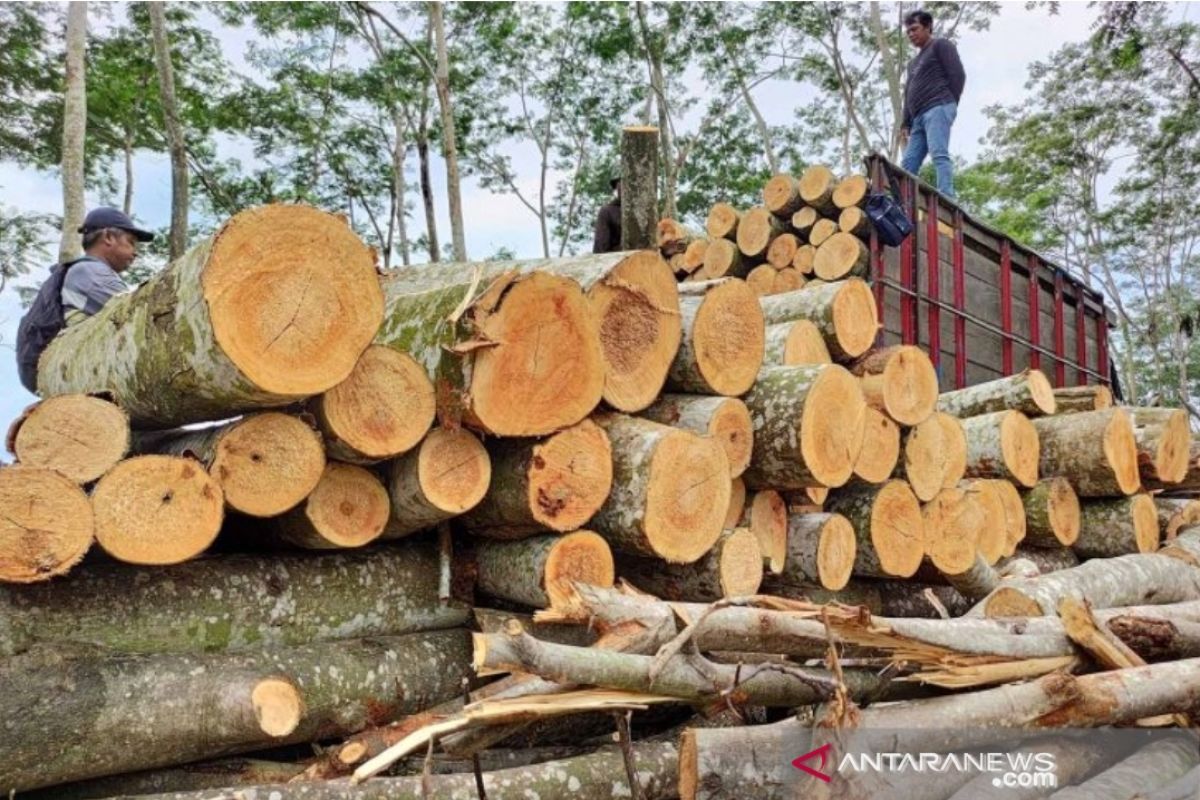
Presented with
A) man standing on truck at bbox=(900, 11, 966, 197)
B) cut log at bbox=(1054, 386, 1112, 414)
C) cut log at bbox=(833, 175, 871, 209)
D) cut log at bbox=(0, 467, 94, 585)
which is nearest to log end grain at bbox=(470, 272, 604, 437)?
cut log at bbox=(0, 467, 94, 585)

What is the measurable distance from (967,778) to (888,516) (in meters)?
1.63

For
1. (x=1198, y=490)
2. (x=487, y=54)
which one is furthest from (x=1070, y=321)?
(x=487, y=54)

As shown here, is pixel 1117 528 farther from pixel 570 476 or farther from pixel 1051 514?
pixel 570 476

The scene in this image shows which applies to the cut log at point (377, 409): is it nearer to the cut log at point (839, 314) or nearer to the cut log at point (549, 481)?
the cut log at point (549, 481)

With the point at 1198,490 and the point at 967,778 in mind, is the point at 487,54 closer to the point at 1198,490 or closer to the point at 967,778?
the point at 1198,490

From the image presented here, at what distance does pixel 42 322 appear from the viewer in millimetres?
4574

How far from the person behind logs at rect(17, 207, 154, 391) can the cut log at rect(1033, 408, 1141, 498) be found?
5.47 m

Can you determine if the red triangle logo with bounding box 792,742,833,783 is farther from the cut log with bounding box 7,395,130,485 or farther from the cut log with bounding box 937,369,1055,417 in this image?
the cut log with bounding box 937,369,1055,417

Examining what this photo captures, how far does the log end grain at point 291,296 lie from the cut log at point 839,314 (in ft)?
8.18

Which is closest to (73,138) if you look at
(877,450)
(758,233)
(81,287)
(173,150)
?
(173,150)

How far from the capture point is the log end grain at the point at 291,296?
2564 millimetres

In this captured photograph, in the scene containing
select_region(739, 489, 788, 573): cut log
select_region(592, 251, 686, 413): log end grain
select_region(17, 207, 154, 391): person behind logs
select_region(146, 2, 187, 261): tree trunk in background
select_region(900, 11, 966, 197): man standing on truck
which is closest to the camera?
select_region(592, 251, 686, 413): log end grain

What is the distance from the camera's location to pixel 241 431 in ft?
9.11

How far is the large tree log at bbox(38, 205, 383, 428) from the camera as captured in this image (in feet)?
8.42
